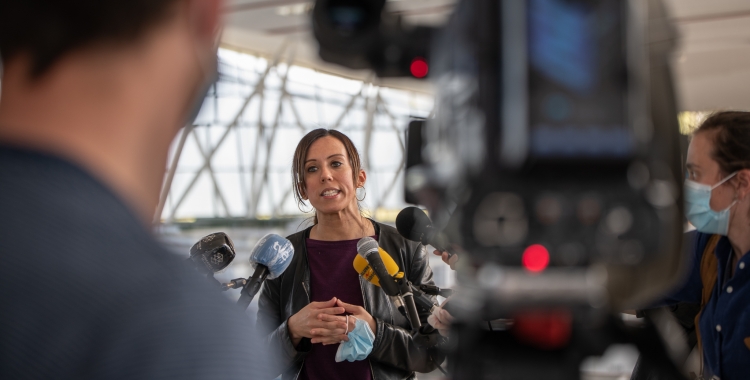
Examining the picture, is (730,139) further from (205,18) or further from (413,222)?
(205,18)

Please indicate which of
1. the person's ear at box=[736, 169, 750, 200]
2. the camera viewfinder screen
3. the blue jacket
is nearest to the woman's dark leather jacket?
the blue jacket

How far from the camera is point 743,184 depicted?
2.16 metres

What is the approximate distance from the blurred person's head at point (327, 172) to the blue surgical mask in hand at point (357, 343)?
1.80ft

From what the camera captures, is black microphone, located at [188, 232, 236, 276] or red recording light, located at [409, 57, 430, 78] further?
black microphone, located at [188, 232, 236, 276]

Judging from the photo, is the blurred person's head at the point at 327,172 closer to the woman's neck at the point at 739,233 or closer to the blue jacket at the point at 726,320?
the blue jacket at the point at 726,320

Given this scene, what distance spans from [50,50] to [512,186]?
55cm

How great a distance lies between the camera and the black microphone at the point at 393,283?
178 centimetres

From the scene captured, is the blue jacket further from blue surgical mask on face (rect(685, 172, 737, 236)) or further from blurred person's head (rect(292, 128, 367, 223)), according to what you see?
blurred person's head (rect(292, 128, 367, 223))

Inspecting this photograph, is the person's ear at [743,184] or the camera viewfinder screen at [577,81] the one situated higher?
the camera viewfinder screen at [577,81]

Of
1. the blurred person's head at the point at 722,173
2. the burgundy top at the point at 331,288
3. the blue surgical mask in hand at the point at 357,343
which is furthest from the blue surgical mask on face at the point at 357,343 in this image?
the blurred person's head at the point at 722,173

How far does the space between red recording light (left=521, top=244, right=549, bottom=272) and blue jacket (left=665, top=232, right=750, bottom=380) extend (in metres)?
1.35

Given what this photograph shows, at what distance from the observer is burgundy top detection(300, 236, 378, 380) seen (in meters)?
2.37

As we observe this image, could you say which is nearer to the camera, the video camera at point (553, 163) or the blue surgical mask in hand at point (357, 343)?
the video camera at point (553, 163)

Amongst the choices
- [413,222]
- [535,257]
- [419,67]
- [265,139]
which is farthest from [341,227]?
[265,139]
